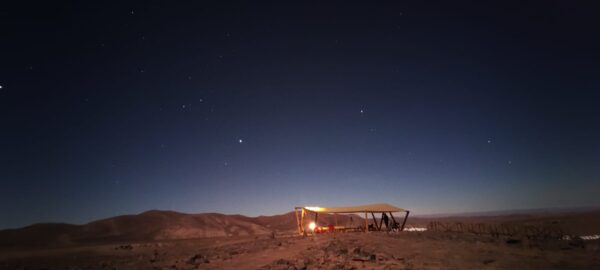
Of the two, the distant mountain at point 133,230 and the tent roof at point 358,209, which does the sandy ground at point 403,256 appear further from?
the distant mountain at point 133,230

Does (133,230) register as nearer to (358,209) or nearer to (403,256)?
(358,209)

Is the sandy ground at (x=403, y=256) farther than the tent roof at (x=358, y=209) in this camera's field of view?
No

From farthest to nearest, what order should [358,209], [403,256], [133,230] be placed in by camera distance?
[133,230] → [358,209] → [403,256]

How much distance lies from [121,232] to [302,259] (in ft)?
206

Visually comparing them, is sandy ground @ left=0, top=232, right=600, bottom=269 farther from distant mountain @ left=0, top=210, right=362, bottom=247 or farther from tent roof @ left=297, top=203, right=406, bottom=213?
distant mountain @ left=0, top=210, right=362, bottom=247

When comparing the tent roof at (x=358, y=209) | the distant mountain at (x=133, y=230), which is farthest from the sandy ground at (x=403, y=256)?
the distant mountain at (x=133, y=230)

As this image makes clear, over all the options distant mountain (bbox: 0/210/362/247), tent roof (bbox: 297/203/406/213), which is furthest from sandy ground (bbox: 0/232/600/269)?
distant mountain (bbox: 0/210/362/247)

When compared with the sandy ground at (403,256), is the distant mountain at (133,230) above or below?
above

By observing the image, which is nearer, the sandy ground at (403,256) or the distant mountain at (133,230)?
the sandy ground at (403,256)

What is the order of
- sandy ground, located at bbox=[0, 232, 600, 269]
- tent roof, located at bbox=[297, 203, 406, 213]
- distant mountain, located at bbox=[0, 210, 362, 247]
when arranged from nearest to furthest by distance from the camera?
sandy ground, located at bbox=[0, 232, 600, 269] < tent roof, located at bbox=[297, 203, 406, 213] < distant mountain, located at bbox=[0, 210, 362, 247]

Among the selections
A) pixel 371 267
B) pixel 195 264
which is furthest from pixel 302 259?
pixel 195 264

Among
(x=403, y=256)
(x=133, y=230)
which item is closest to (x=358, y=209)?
(x=403, y=256)

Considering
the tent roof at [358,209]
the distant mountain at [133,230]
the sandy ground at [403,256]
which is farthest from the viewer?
the distant mountain at [133,230]

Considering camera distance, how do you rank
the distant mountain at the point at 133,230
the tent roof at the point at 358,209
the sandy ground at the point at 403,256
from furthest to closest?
the distant mountain at the point at 133,230 → the tent roof at the point at 358,209 → the sandy ground at the point at 403,256
